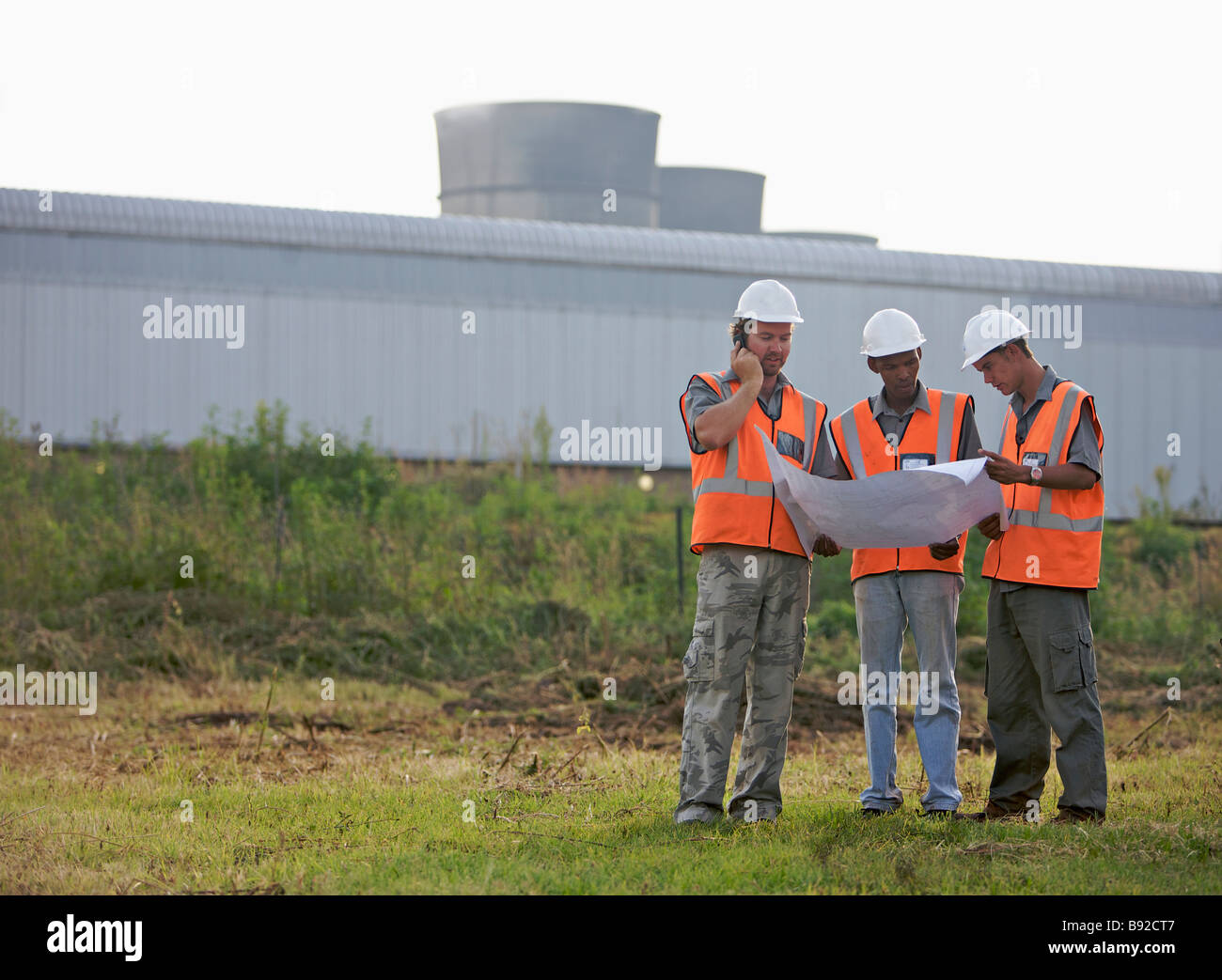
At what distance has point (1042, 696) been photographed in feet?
18.9

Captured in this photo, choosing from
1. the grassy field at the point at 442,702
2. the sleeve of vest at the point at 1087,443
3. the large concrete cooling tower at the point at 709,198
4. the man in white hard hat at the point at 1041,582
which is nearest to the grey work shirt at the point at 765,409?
Result: the man in white hard hat at the point at 1041,582

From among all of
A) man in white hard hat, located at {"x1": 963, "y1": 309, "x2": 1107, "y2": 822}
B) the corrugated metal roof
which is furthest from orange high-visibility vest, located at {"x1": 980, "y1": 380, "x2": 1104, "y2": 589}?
the corrugated metal roof

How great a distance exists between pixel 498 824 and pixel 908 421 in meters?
2.51

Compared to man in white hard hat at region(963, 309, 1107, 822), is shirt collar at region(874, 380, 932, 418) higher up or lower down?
higher up

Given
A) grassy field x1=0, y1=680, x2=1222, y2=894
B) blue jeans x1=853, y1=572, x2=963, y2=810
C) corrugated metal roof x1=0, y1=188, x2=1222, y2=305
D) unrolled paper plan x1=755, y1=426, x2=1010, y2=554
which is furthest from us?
corrugated metal roof x1=0, y1=188, x2=1222, y2=305

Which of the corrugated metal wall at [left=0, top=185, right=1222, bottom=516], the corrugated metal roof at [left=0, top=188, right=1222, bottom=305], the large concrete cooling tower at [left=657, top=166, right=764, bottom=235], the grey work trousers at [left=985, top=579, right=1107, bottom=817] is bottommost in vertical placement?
the grey work trousers at [left=985, top=579, right=1107, bottom=817]

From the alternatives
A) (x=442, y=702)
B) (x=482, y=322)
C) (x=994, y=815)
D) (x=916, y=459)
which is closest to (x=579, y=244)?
(x=482, y=322)

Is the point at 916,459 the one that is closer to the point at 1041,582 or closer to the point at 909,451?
the point at 909,451

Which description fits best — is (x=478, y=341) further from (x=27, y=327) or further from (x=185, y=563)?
(x=185, y=563)

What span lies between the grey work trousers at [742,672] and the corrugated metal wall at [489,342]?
17665 millimetres

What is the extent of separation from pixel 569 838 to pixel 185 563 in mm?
8557

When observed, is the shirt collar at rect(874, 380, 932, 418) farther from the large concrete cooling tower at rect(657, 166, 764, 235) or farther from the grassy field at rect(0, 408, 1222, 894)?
the large concrete cooling tower at rect(657, 166, 764, 235)

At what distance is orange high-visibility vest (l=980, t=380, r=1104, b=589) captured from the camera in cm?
560

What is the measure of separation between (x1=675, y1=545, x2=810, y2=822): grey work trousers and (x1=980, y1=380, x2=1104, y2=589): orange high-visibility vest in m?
0.92
